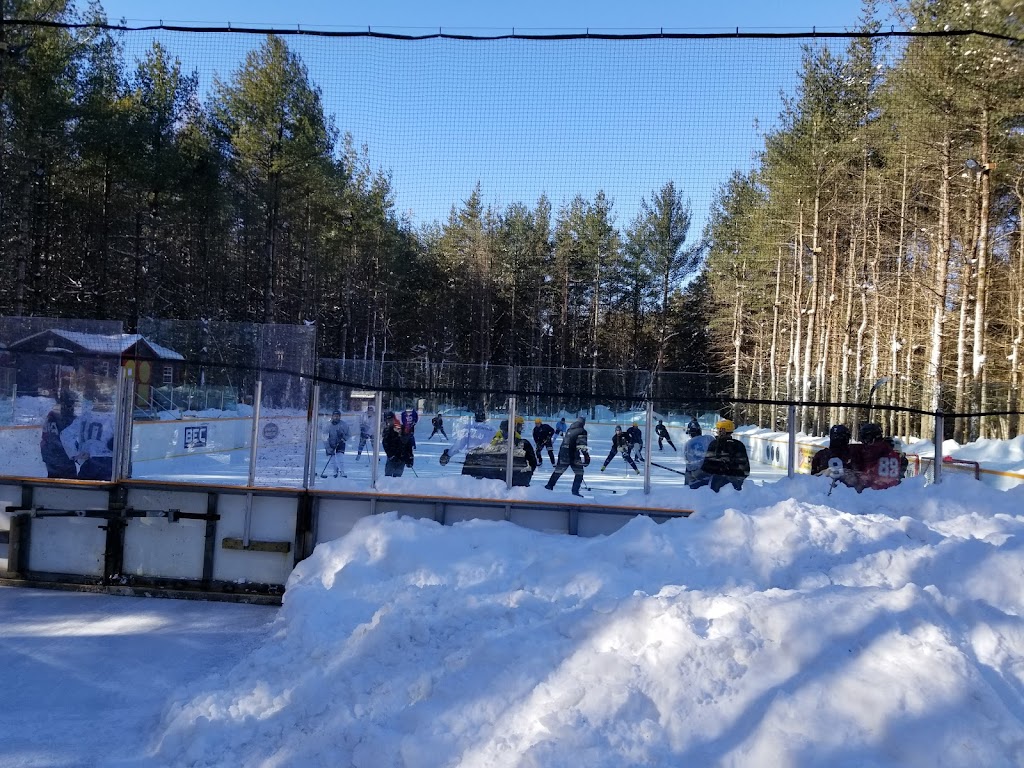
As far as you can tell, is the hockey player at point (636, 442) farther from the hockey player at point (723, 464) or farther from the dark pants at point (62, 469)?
the dark pants at point (62, 469)

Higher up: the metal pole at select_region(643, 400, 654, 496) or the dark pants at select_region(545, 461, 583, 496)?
the metal pole at select_region(643, 400, 654, 496)

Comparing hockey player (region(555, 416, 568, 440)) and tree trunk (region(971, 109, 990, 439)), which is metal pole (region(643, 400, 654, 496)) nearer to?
hockey player (region(555, 416, 568, 440))

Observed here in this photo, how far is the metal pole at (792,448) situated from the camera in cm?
862

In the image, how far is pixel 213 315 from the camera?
92.6ft

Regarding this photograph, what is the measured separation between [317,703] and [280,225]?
27.8 m

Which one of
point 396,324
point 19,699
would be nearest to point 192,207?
point 396,324

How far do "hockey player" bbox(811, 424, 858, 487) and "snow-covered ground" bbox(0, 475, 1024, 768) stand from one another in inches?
76.1

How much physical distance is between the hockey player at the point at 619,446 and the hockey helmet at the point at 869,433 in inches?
115

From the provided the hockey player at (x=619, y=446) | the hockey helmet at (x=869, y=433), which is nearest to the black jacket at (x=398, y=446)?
the hockey player at (x=619, y=446)

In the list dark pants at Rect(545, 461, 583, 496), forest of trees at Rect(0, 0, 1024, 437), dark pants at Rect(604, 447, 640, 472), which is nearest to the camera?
dark pants at Rect(545, 461, 583, 496)

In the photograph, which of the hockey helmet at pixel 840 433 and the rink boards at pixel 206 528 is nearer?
the rink boards at pixel 206 528

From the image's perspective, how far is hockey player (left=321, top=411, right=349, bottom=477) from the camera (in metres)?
8.16

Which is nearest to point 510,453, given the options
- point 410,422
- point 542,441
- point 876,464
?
point 542,441

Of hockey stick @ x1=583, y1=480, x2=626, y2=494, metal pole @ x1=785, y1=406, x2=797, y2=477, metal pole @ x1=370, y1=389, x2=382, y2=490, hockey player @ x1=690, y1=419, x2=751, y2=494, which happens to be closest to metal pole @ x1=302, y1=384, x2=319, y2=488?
metal pole @ x1=370, y1=389, x2=382, y2=490
